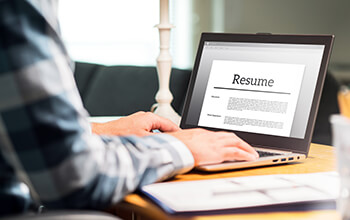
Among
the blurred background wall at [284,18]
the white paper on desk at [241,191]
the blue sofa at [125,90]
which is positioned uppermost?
the white paper on desk at [241,191]

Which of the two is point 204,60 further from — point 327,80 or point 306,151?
point 327,80

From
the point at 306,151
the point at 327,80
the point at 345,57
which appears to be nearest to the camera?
the point at 306,151

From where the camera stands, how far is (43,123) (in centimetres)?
59

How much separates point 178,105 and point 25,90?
165 centimetres

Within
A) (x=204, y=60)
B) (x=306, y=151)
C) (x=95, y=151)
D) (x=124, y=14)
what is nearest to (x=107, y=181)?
(x=95, y=151)

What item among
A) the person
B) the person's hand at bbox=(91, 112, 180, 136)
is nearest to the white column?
the person's hand at bbox=(91, 112, 180, 136)

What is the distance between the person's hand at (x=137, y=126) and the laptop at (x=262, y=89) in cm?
11

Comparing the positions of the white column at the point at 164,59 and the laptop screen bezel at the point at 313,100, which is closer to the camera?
the laptop screen bezel at the point at 313,100

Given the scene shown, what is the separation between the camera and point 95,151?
636 mm

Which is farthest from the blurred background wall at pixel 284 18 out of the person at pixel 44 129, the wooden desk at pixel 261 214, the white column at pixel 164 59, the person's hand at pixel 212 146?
the person at pixel 44 129

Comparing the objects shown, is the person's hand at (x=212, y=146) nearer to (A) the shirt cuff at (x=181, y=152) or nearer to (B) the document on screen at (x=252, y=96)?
(A) the shirt cuff at (x=181, y=152)

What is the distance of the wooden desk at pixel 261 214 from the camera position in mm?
626

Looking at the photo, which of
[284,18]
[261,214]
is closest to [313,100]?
[261,214]

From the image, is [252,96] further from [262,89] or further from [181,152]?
[181,152]
